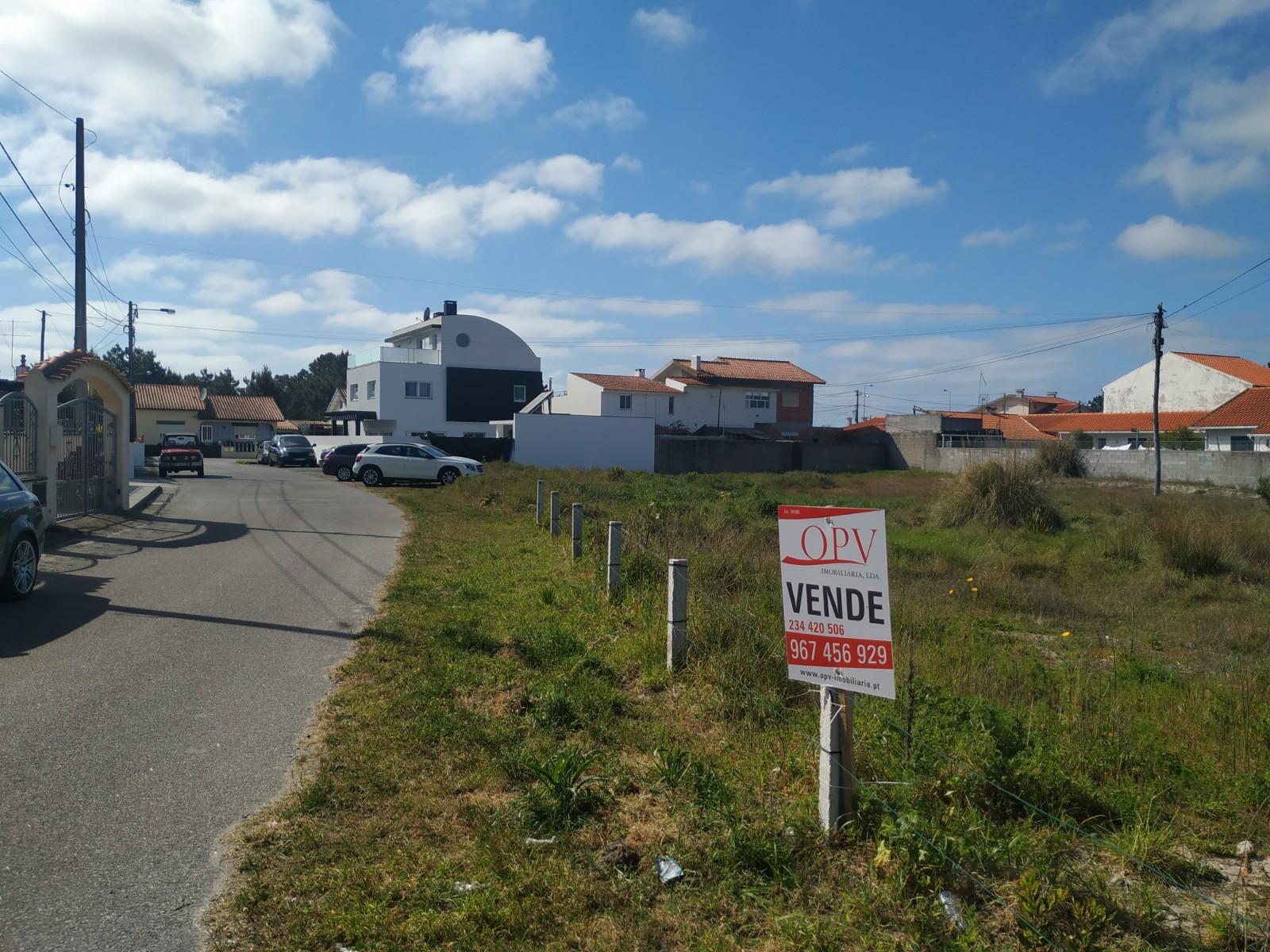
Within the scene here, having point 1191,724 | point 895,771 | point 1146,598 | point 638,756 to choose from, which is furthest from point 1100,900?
point 1146,598

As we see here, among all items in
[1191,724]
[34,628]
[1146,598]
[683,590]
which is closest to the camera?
[1191,724]

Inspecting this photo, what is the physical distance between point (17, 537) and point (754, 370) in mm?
65966

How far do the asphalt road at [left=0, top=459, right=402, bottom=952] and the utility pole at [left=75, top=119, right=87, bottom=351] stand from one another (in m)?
8.13

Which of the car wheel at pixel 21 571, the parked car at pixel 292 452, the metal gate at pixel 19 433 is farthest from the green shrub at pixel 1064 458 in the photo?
the car wheel at pixel 21 571

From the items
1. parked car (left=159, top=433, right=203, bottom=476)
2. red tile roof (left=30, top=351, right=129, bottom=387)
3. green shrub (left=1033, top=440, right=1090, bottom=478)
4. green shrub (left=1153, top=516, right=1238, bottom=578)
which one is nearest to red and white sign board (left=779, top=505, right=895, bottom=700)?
green shrub (left=1153, top=516, right=1238, bottom=578)

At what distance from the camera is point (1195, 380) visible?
6681 cm

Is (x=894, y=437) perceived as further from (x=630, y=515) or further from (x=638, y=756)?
(x=638, y=756)

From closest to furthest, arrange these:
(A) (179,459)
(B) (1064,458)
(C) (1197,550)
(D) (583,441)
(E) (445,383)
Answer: (C) (1197,550)
(A) (179,459)
(B) (1064,458)
(D) (583,441)
(E) (445,383)

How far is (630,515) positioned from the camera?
15844 millimetres

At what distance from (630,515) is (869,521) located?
11782mm

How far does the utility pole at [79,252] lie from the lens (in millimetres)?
20578

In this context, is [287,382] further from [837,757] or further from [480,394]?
[837,757]

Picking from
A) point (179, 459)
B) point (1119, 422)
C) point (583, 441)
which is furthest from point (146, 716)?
point (1119, 422)

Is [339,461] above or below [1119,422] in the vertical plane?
below
